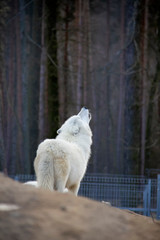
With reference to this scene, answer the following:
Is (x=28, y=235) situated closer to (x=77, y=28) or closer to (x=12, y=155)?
(x=12, y=155)

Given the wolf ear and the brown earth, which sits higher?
the wolf ear

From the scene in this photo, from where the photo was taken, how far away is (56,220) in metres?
3.57

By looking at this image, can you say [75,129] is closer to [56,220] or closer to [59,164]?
[59,164]

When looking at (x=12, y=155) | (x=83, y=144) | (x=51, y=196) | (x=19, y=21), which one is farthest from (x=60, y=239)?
(x=19, y=21)

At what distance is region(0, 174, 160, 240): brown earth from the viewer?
3.30m

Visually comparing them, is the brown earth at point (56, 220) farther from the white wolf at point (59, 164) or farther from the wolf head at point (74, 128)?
the wolf head at point (74, 128)

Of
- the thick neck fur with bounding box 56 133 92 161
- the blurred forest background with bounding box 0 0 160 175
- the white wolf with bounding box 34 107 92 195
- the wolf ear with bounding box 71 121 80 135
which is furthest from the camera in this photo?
the blurred forest background with bounding box 0 0 160 175

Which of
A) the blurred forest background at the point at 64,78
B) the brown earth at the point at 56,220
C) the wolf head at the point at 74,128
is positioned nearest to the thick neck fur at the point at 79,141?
the wolf head at the point at 74,128

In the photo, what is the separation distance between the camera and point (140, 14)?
49.6 feet

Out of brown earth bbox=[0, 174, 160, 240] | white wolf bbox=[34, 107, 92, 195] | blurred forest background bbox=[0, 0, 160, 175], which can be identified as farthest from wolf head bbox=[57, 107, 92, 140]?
blurred forest background bbox=[0, 0, 160, 175]

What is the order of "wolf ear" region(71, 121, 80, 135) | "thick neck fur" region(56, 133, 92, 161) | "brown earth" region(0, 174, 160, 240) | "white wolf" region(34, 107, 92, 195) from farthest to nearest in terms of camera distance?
"wolf ear" region(71, 121, 80, 135)
"thick neck fur" region(56, 133, 92, 161)
"white wolf" region(34, 107, 92, 195)
"brown earth" region(0, 174, 160, 240)

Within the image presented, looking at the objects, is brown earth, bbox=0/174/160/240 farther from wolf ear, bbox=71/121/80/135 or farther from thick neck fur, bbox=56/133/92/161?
wolf ear, bbox=71/121/80/135

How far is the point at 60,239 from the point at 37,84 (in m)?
17.3

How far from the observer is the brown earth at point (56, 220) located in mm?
3303
